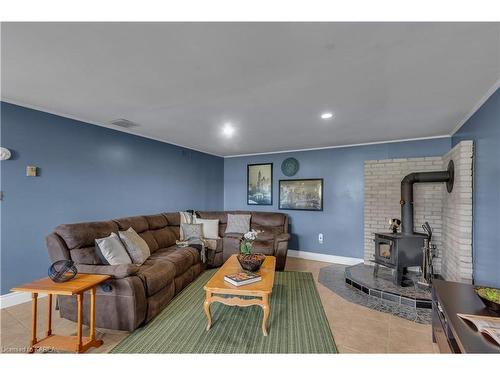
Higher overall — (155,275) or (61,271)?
(61,271)

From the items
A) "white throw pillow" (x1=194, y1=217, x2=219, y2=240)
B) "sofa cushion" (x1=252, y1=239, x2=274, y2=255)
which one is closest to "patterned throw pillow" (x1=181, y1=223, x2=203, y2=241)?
"white throw pillow" (x1=194, y1=217, x2=219, y2=240)

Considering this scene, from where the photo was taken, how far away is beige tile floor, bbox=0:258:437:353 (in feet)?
6.30

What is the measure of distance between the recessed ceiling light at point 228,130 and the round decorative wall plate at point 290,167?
1773 mm

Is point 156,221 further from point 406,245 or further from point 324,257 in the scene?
point 406,245

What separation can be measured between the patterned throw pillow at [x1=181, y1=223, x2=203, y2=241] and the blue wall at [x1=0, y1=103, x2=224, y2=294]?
2.21ft

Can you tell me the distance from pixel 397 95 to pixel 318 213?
297 centimetres

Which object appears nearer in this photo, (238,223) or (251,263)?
(251,263)

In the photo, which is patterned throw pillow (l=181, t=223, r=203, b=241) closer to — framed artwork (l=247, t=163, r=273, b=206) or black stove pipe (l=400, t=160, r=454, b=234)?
framed artwork (l=247, t=163, r=273, b=206)

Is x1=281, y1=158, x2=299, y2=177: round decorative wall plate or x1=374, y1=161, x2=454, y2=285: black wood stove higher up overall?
x1=281, y1=158, x2=299, y2=177: round decorative wall plate

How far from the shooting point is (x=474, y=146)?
2564 mm

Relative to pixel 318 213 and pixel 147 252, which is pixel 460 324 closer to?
pixel 147 252

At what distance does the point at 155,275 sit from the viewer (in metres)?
2.38

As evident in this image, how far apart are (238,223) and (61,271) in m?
3.19

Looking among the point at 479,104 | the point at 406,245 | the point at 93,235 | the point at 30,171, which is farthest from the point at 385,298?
the point at 30,171
